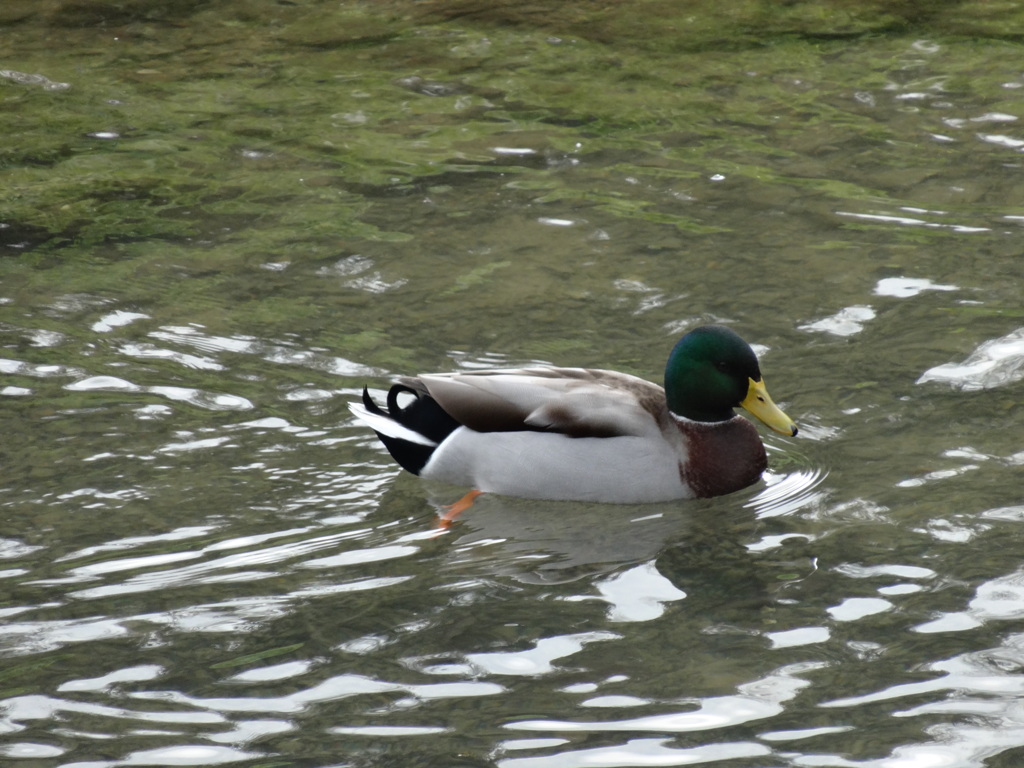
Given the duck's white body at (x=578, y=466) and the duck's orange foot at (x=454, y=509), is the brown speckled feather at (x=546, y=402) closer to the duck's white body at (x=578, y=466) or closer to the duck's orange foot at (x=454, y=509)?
the duck's white body at (x=578, y=466)

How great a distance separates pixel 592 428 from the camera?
5.52 meters

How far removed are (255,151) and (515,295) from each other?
282 cm

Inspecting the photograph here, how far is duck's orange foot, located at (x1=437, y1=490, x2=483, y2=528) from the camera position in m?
5.50

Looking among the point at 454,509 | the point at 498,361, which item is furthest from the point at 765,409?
the point at 498,361

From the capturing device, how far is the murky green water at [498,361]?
4199 mm

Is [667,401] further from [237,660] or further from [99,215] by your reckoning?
[99,215]

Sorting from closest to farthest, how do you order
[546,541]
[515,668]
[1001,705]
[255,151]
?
[1001,705] → [515,668] → [546,541] → [255,151]

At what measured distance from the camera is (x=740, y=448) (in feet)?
18.6

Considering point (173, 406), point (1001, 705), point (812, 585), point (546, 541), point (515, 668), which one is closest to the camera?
point (1001, 705)

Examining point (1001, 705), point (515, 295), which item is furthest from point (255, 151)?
point (1001, 705)

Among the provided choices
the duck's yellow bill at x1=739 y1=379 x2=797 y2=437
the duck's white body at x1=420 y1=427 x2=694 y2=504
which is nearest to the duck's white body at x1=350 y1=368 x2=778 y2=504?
the duck's white body at x1=420 y1=427 x2=694 y2=504

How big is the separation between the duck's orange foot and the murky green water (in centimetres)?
5

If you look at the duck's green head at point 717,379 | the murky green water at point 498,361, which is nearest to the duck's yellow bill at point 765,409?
the duck's green head at point 717,379

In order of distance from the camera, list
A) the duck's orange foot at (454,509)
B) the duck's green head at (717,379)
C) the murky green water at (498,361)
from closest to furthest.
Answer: the murky green water at (498,361), the duck's orange foot at (454,509), the duck's green head at (717,379)
